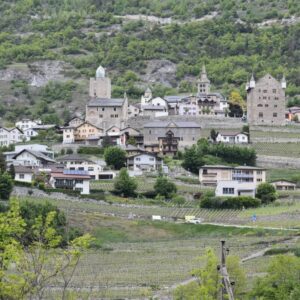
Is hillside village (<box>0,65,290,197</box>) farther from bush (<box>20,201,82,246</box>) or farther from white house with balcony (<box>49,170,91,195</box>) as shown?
bush (<box>20,201,82,246</box>)

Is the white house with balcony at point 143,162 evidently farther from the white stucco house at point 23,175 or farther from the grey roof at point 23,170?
the white stucco house at point 23,175

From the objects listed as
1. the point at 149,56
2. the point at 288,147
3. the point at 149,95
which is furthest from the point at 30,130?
the point at 149,56

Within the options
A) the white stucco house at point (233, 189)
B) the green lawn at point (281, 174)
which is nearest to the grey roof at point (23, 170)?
the white stucco house at point (233, 189)

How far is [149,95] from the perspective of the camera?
120562mm

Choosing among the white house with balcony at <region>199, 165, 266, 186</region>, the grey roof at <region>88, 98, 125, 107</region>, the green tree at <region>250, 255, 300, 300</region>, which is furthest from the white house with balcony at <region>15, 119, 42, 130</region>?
the green tree at <region>250, 255, 300, 300</region>

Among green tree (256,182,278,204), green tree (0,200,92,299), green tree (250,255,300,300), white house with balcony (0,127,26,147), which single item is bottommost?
green tree (250,255,300,300)

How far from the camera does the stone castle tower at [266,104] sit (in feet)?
345

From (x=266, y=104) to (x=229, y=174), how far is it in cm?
2353

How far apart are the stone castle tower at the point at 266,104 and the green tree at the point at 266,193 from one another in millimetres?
27230

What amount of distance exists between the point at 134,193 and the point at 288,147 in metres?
20.9

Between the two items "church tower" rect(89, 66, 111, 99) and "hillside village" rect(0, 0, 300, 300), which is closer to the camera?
"hillside village" rect(0, 0, 300, 300)

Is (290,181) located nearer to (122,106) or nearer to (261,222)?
(261,222)

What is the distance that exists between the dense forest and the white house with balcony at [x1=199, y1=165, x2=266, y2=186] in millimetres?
45538

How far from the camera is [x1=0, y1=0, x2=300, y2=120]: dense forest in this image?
144 meters
